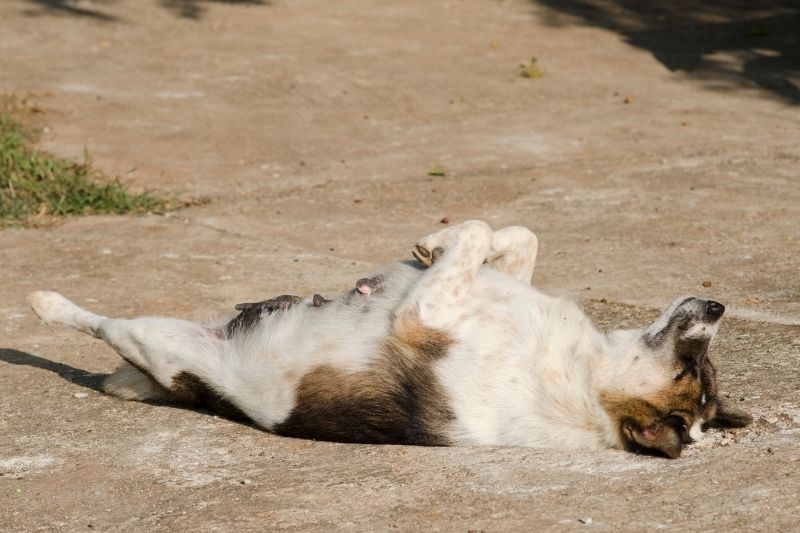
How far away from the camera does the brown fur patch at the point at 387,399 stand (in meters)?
4.52

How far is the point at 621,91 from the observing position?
11367mm

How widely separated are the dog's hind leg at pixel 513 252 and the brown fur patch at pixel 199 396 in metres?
1.30

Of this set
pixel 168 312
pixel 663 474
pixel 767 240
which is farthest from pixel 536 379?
pixel 767 240

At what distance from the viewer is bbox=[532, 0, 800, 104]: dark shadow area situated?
11875 mm

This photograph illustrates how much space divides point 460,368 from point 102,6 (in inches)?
399

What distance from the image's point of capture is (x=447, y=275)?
4.82m

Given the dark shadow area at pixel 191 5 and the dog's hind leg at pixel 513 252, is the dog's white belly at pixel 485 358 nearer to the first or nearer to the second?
the dog's hind leg at pixel 513 252

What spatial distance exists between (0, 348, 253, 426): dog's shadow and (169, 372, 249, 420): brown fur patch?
4cm

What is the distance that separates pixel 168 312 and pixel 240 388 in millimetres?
1611

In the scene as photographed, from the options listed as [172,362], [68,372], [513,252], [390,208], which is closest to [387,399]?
[172,362]

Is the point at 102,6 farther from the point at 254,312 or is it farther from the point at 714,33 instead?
the point at 254,312

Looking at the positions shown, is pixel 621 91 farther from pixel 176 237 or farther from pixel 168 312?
pixel 168 312

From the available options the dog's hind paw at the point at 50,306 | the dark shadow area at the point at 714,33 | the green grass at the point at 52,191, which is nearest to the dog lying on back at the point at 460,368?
the dog's hind paw at the point at 50,306

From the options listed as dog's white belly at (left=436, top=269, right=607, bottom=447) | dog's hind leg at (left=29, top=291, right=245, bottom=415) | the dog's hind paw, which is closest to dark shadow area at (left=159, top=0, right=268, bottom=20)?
the dog's hind paw
